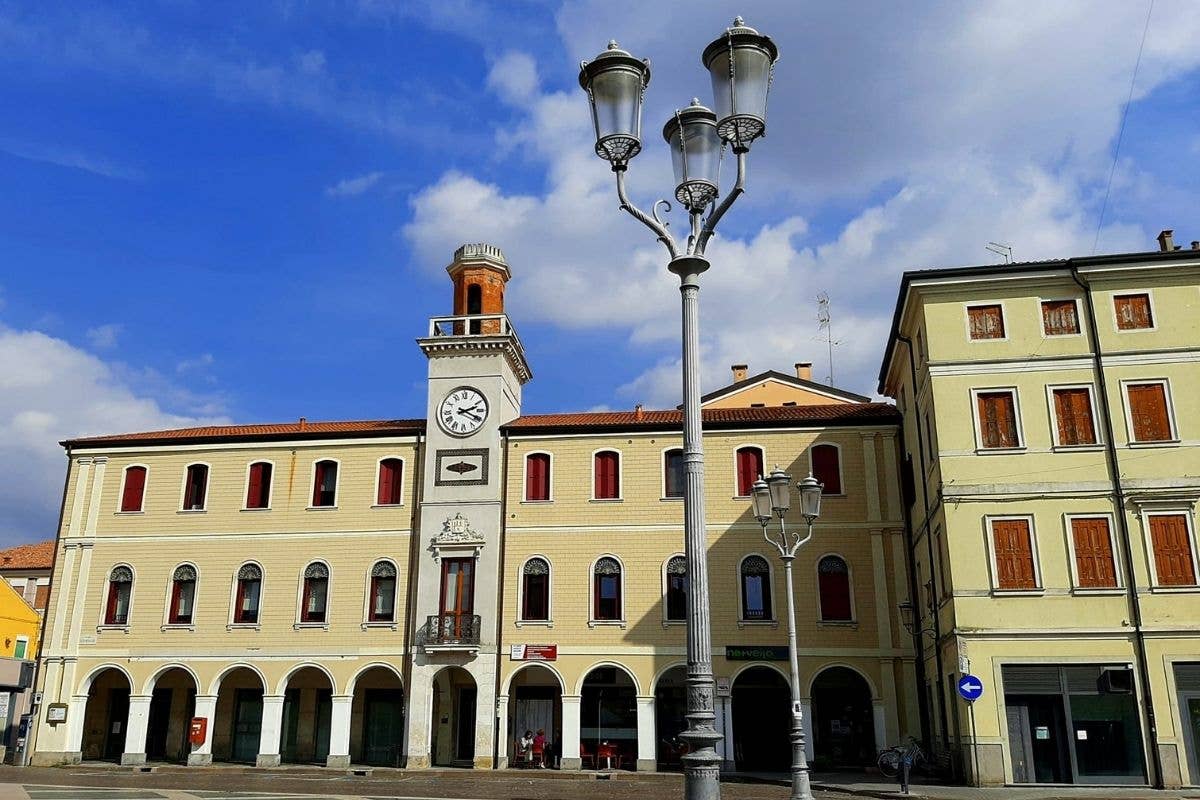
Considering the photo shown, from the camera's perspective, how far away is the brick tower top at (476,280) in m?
36.2

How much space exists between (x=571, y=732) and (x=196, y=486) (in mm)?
15475

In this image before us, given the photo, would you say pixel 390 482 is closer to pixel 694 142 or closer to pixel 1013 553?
pixel 1013 553

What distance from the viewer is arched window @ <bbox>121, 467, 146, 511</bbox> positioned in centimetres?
3447

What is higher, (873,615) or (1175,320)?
(1175,320)

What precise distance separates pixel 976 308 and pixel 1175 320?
A: 472cm

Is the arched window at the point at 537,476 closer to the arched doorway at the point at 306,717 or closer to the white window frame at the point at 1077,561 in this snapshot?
the arched doorway at the point at 306,717

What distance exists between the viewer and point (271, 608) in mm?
32688

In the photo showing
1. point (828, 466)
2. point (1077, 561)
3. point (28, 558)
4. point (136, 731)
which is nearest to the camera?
point (1077, 561)

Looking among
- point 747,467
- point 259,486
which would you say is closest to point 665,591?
point 747,467

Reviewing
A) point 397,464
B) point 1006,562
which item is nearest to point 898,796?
point 1006,562

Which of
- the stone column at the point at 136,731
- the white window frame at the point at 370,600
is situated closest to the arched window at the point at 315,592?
the white window frame at the point at 370,600

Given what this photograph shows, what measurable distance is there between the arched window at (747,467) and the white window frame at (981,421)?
8.08 metres

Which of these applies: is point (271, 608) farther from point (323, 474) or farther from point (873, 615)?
point (873, 615)

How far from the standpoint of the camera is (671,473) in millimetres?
32188
